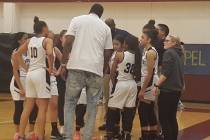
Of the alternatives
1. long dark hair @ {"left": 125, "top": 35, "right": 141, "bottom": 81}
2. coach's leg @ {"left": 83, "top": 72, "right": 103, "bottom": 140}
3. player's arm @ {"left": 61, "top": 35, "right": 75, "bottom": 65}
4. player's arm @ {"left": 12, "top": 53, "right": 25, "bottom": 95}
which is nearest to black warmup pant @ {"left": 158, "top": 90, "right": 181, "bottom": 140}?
long dark hair @ {"left": 125, "top": 35, "right": 141, "bottom": 81}

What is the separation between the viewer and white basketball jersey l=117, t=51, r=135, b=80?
6852 millimetres

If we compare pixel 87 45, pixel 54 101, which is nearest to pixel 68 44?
pixel 87 45

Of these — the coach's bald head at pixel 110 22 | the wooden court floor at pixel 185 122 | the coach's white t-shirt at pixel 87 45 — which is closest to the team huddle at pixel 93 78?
the coach's white t-shirt at pixel 87 45

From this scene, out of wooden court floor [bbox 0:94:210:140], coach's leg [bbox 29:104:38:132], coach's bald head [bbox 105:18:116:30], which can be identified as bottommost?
wooden court floor [bbox 0:94:210:140]

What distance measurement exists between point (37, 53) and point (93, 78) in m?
1.03

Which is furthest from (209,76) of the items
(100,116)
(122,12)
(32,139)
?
(32,139)

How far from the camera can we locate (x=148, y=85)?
6949 mm

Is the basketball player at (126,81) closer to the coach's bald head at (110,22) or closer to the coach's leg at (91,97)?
the coach's leg at (91,97)

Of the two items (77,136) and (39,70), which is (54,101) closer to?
(77,136)

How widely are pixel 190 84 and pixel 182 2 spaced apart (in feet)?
7.34

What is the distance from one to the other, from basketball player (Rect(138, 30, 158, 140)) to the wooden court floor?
62cm

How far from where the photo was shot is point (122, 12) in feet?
45.1

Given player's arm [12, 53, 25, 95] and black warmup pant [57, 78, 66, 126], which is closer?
player's arm [12, 53, 25, 95]

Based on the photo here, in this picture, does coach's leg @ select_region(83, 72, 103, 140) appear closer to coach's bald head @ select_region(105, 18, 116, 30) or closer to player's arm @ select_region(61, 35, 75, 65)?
player's arm @ select_region(61, 35, 75, 65)
